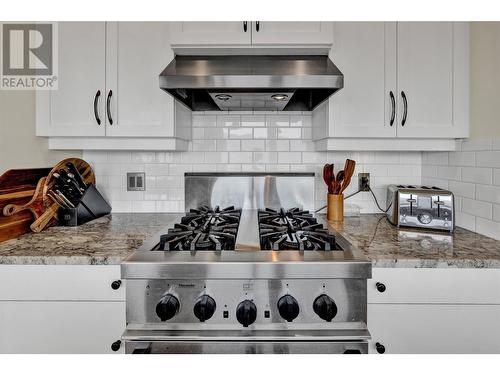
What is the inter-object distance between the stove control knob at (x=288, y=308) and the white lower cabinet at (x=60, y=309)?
1.83 feet

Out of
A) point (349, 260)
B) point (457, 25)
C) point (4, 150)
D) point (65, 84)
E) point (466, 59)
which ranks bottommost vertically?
point (349, 260)

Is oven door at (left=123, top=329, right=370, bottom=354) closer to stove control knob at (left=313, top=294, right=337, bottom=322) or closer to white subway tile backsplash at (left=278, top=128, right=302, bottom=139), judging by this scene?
stove control knob at (left=313, top=294, right=337, bottom=322)

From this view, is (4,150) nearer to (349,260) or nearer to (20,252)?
(20,252)

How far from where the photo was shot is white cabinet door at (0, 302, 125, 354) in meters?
1.24

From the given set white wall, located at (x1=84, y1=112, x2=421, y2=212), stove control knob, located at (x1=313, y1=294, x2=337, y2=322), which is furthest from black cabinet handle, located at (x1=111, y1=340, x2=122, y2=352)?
white wall, located at (x1=84, y1=112, x2=421, y2=212)

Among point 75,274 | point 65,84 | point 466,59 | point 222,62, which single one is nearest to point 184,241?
point 75,274

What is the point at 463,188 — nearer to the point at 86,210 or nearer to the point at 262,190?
the point at 262,190

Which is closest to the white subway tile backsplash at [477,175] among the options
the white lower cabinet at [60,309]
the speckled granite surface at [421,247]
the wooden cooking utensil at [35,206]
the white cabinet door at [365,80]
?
the speckled granite surface at [421,247]

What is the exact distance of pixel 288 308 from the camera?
1136 millimetres

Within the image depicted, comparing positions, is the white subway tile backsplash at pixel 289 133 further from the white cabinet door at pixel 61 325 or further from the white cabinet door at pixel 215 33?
the white cabinet door at pixel 61 325

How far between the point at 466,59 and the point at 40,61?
210 cm

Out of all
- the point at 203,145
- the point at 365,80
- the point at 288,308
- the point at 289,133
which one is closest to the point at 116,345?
the point at 288,308

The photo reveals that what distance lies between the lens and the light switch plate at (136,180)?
2070 millimetres

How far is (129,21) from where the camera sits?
1.72 m
